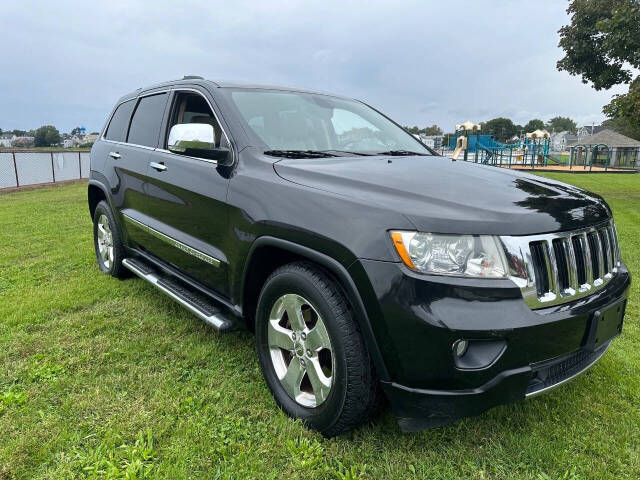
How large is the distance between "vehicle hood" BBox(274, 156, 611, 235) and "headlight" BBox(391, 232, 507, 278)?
0.04 meters

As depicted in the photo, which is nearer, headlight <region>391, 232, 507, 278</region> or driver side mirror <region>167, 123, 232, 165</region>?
headlight <region>391, 232, 507, 278</region>

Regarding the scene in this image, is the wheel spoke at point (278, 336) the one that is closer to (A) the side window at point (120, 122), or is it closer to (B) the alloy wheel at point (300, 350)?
(B) the alloy wheel at point (300, 350)

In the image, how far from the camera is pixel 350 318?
2.05 meters

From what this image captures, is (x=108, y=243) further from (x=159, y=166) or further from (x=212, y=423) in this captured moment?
(x=212, y=423)

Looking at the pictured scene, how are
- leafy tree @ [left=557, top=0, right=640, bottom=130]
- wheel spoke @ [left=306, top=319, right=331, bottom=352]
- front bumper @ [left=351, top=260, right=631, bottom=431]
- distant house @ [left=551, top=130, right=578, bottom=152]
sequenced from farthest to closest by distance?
distant house @ [left=551, top=130, right=578, bottom=152]
leafy tree @ [left=557, top=0, right=640, bottom=130]
wheel spoke @ [left=306, top=319, right=331, bottom=352]
front bumper @ [left=351, top=260, right=631, bottom=431]

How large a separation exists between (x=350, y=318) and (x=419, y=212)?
0.56 m

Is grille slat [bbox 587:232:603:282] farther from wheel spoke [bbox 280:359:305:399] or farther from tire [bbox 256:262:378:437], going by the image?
wheel spoke [bbox 280:359:305:399]

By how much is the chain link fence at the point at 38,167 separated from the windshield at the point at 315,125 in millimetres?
15305

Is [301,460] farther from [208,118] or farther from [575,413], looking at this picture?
[208,118]

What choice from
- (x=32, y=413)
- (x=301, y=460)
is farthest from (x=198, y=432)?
(x=32, y=413)

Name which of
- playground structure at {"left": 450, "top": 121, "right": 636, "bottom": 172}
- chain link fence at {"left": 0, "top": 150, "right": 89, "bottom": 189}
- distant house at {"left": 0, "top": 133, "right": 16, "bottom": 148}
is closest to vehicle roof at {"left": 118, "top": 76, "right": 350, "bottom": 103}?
chain link fence at {"left": 0, "top": 150, "right": 89, "bottom": 189}

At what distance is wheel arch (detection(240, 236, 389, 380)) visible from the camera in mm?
1955

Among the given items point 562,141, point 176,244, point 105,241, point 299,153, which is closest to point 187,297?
point 176,244

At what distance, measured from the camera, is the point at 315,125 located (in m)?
3.20
